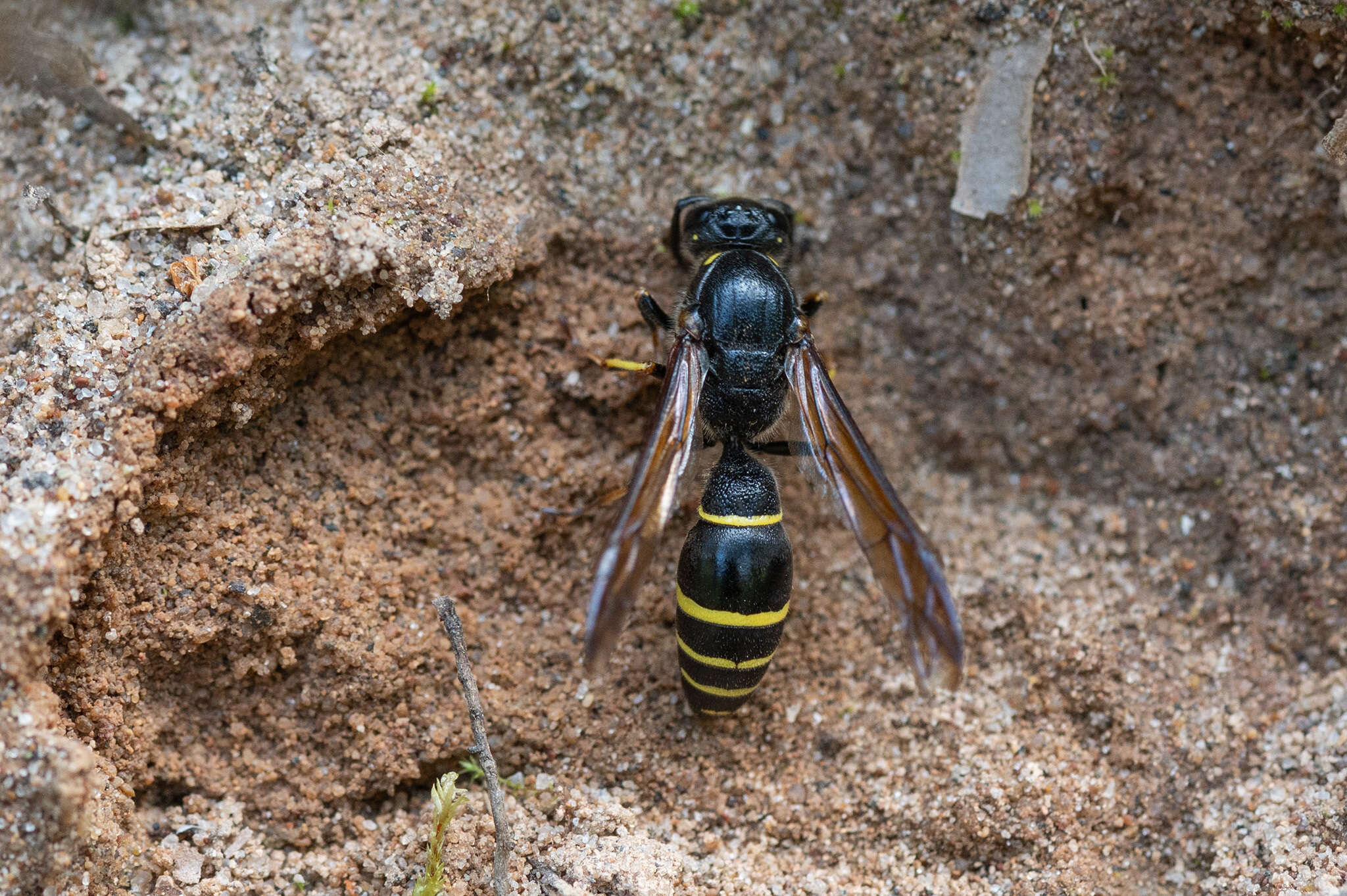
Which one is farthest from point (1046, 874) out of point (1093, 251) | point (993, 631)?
point (1093, 251)

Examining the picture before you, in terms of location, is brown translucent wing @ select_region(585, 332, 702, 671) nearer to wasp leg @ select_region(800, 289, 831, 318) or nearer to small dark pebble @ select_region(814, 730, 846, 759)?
wasp leg @ select_region(800, 289, 831, 318)

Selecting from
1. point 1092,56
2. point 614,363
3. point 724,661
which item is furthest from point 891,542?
point 1092,56

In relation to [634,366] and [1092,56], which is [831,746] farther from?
[1092,56]

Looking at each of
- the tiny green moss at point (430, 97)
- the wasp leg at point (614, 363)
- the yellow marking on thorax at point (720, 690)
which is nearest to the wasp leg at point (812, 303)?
the wasp leg at point (614, 363)

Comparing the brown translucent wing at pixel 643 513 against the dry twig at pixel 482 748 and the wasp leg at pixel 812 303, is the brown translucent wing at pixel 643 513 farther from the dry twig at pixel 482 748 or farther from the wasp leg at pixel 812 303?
the wasp leg at pixel 812 303

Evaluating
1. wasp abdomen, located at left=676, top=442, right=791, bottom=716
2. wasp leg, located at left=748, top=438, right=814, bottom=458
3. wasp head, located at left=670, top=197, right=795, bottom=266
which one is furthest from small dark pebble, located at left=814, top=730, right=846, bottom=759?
wasp head, located at left=670, top=197, right=795, bottom=266

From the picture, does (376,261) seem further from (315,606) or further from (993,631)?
(993,631)
